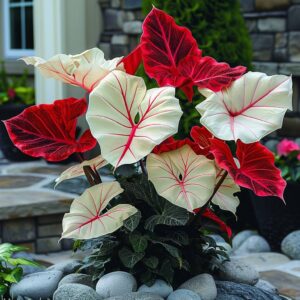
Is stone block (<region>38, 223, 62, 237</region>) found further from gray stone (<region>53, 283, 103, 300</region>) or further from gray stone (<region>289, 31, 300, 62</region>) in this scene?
gray stone (<region>289, 31, 300, 62</region>)

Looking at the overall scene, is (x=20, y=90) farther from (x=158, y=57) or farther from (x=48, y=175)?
(x=158, y=57)

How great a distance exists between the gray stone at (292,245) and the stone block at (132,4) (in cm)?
237

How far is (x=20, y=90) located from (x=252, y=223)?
7.78 feet

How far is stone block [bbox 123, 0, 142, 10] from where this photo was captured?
18.2 ft

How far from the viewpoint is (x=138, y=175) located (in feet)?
8.85

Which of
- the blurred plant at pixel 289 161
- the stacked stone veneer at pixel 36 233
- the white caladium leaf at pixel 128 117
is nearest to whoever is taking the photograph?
the white caladium leaf at pixel 128 117

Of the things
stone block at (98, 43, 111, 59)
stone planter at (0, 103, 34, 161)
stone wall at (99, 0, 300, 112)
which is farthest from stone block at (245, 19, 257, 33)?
stone planter at (0, 103, 34, 161)

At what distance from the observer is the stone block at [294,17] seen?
185 inches

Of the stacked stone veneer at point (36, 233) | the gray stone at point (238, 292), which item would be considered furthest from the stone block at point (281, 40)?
the gray stone at point (238, 292)

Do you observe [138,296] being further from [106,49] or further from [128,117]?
[106,49]

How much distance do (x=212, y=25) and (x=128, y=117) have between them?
2049mm

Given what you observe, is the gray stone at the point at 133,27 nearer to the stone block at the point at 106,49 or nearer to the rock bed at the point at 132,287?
the stone block at the point at 106,49

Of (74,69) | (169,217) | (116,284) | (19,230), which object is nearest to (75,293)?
(116,284)

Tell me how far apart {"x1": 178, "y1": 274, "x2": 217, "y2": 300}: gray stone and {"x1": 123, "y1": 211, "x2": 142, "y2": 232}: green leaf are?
32 centimetres
